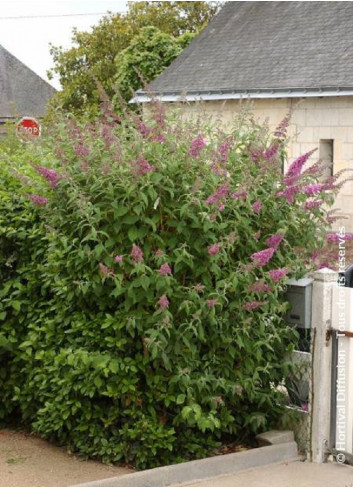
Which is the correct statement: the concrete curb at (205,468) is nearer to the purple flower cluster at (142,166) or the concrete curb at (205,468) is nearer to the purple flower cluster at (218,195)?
the purple flower cluster at (218,195)

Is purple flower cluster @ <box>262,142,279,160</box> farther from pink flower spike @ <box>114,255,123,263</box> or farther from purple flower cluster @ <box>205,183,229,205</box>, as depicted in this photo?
pink flower spike @ <box>114,255,123,263</box>

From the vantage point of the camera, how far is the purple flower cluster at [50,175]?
7.48 meters

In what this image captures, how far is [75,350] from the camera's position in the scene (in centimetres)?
742

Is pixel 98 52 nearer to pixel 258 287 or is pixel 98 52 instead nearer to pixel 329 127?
pixel 329 127

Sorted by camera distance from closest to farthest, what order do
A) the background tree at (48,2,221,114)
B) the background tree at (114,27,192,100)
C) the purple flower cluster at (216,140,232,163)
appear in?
the purple flower cluster at (216,140,232,163), the background tree at (114,27,192,100), the background tree at (48,2,221,114)

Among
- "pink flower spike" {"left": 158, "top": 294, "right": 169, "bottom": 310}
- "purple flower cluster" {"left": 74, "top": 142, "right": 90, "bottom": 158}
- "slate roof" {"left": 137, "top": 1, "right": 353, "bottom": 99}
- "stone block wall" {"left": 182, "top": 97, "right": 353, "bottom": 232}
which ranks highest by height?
"slate roof" {"left": 137, "top": 1, "right": 353, "bottom": 99}

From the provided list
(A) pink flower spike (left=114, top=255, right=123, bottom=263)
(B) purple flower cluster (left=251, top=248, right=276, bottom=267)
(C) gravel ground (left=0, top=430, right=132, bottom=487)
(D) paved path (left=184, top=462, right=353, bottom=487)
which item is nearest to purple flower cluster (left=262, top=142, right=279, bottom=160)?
(B) purple flower cluster (left=251, top=248, right=276, bottom=267)

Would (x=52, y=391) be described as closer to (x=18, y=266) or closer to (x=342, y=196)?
(x=18, y=266)

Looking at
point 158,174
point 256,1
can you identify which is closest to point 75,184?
point 158,174

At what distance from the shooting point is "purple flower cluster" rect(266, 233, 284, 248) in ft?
24.9

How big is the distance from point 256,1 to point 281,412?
27805 millimetres

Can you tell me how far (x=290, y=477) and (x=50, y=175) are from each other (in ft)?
8.68

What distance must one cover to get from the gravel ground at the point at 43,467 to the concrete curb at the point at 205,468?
0.32 metres

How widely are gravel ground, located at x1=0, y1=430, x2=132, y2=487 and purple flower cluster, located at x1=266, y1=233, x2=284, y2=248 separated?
6.06 ft
